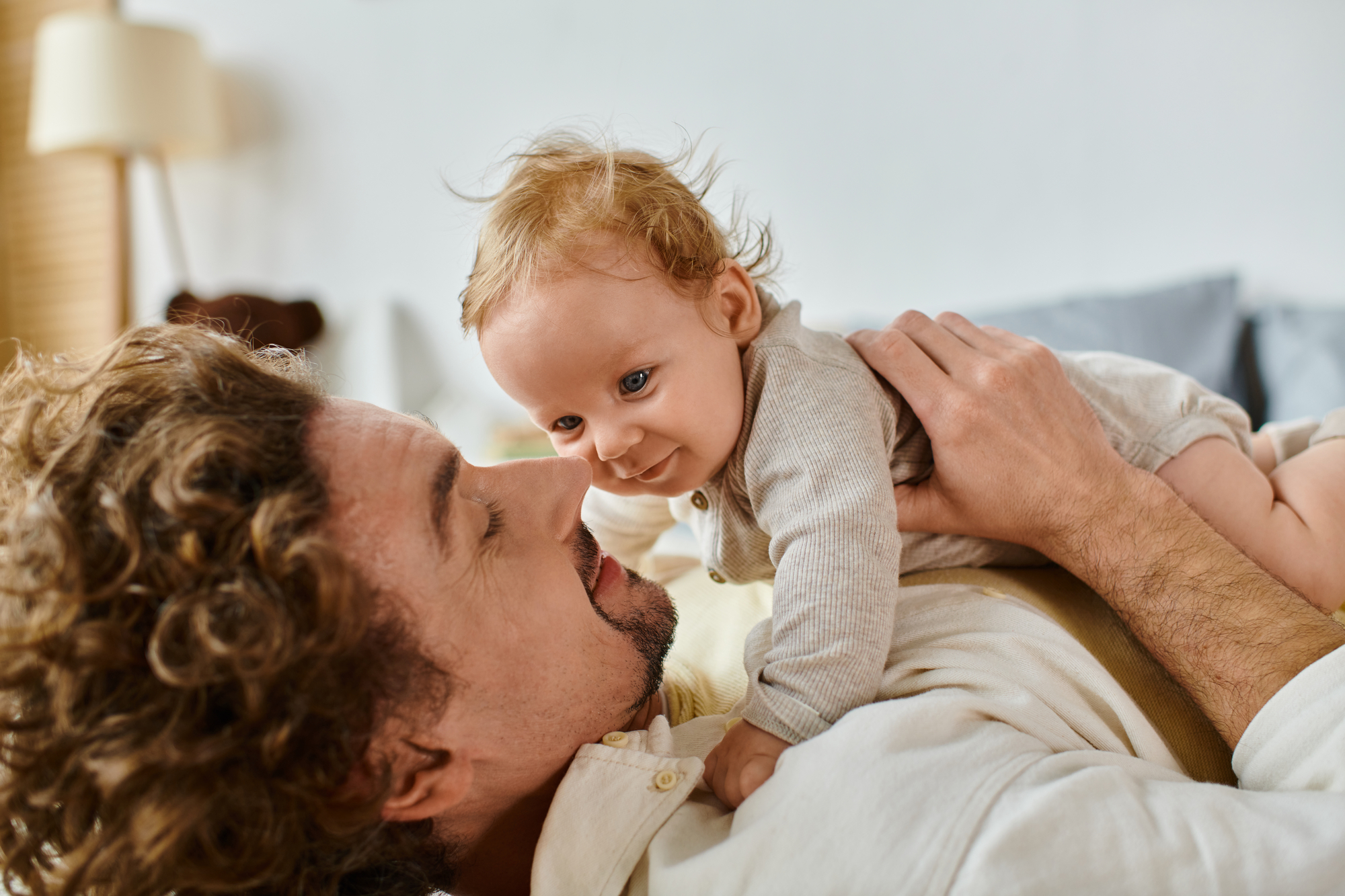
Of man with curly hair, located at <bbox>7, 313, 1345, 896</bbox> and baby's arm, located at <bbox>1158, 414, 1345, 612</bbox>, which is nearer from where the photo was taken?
man with curly hair, located at <bbox>7, 313, 1345, 896</bbox>

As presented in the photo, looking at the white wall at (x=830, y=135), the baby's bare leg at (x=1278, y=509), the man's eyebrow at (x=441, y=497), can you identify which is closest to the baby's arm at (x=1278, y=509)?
the baby's bare leg at (x=1278, y=509)

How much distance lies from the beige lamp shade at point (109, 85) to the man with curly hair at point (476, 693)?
2903 mm

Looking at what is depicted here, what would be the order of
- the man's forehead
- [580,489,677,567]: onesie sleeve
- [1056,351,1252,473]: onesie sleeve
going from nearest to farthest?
the man's forehead, [1056,351,1252,473]: onesie sleeve, [580,489,677,567]: onesie sleeve

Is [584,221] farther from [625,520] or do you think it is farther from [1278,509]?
[1278,509]

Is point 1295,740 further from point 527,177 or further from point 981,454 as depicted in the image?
point 527,177

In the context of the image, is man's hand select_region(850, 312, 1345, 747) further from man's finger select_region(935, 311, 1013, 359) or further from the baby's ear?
the baby's ear

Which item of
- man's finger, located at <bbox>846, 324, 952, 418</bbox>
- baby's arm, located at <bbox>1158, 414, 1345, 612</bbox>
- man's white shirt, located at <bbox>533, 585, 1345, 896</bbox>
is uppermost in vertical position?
man's finger, located at <bbox>846, 324, 952, 418</bbox>

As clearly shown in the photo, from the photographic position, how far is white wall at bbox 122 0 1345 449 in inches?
92.0

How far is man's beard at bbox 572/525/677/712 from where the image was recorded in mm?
941

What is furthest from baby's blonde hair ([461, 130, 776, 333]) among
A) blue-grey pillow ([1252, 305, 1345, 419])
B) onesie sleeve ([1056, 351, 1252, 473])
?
blue-grey pillow ([1252, 305, 1345, 419])

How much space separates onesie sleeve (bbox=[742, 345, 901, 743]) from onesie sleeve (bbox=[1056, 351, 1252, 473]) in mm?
346

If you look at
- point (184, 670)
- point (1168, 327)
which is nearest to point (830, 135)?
point (1168, 327)

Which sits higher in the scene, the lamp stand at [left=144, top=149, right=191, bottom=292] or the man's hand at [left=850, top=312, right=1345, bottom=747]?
the man's hand at [left=850, top=312, right=1345, bottom=747]

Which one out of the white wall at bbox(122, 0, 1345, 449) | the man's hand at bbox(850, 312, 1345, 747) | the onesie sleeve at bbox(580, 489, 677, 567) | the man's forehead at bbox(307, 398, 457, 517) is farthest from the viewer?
the white wall at bbox(122, 0, 1345, 449)
